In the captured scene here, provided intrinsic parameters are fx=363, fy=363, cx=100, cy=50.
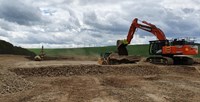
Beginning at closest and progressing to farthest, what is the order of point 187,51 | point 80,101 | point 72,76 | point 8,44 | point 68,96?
point 80,101, point 68,96, point 72,76, point 187,51, point 8,44

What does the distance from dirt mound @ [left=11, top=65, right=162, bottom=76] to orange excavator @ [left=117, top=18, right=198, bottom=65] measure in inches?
194

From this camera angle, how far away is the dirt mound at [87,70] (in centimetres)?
2320

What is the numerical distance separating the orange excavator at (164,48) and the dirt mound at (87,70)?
4.93 m

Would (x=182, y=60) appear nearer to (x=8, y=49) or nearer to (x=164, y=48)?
(x=164, y=48)

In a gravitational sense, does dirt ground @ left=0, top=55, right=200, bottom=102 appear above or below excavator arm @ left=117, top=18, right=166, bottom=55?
below

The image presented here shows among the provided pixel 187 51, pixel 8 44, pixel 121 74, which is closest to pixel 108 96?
pixel 121 74

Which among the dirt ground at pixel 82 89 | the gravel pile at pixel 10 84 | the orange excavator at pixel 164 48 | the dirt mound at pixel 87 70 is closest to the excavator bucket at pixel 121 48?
the orange excavator at pixel 164 48

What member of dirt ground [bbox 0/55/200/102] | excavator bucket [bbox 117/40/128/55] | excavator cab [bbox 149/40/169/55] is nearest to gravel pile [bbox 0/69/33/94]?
dirt ground [bbox 0/55/200/102]

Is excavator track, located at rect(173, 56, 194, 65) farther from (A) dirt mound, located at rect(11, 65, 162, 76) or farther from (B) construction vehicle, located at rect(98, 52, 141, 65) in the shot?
(A) dirt mound, located at rect(11, 65, 162, 76)

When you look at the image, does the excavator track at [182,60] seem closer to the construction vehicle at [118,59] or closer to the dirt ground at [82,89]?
the construction vehicle at [118,59]

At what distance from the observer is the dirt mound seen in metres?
23.2

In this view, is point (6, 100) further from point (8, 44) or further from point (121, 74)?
point (8, 44)

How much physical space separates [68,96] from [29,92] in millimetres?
2290

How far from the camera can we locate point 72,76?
22734mm
